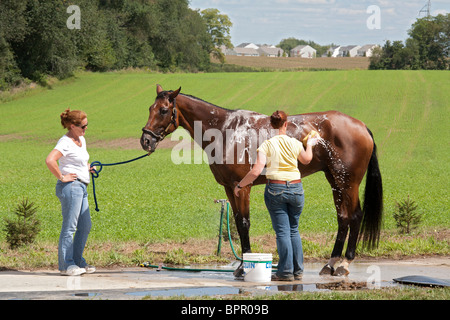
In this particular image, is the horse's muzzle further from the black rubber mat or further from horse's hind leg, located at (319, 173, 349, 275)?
the black rubber mat

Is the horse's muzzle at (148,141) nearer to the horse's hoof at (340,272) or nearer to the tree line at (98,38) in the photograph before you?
the horse's hoof at (340,272)

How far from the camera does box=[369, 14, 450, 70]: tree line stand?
87312mm

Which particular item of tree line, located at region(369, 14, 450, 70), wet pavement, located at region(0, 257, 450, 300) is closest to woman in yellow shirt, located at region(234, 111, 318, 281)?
wet pavement, located at region(0, 257, 450, 300)

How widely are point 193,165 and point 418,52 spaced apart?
65.4 meters

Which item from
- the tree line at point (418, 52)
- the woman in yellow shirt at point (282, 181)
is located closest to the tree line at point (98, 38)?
the tree line at point (418, 52)

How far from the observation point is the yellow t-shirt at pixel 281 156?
7613mm

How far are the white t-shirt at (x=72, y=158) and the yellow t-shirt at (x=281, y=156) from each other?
7.60ft

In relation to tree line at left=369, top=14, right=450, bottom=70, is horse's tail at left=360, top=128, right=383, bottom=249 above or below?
below

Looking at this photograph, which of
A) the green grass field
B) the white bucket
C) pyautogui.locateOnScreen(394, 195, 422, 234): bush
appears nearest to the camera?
the white bucket

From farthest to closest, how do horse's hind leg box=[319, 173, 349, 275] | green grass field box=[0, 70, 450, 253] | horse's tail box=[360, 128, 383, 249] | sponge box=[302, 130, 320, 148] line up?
green grass field box=[0, 70, 450, 253] < horse's tail box=[360, 128, 383, 249] < horse's hind leg box=[319, 173, 349, 275] < sponge box=[302, 130, 320, 148]

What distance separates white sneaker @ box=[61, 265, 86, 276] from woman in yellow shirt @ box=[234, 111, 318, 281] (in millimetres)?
2308

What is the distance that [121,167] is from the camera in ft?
100
